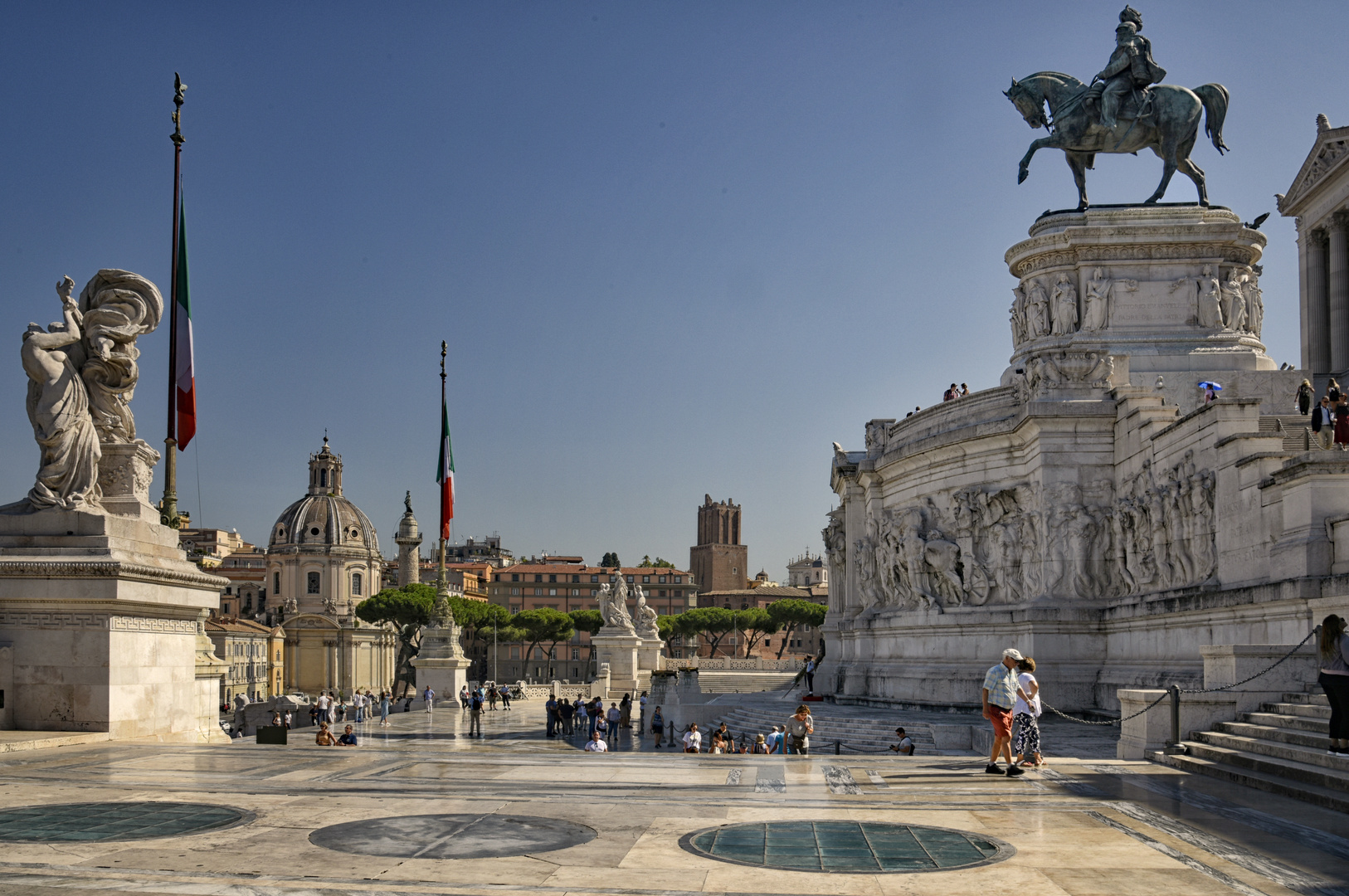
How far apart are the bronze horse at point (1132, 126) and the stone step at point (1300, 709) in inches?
873

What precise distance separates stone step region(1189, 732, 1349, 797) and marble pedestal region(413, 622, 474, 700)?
119ft

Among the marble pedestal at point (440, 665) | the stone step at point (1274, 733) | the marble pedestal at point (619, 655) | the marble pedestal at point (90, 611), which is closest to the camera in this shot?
the stone step at point (1274, 733)

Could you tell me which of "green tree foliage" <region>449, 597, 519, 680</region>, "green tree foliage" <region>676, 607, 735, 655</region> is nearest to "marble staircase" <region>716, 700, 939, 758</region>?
"green tree foliage" <region>449, 597, 519, 680</region>

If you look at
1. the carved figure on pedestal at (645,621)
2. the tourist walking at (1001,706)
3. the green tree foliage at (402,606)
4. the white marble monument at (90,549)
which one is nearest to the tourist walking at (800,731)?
the tourist walking at (1001,706)

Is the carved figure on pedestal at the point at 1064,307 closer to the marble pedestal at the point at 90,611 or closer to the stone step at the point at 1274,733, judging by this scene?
the stone step at the point at 1274,733

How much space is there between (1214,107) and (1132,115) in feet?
7.48

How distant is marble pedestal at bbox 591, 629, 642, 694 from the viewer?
60156 mm

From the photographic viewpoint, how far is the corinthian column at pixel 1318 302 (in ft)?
160

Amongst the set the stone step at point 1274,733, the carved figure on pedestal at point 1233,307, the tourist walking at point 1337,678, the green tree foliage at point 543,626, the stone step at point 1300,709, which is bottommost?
the green tree foliage at point 543,626

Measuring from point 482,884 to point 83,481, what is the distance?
8.91 m

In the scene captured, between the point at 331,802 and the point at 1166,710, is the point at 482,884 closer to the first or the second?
the point at 331,802

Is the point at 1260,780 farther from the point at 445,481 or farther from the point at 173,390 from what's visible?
the point at 445,481

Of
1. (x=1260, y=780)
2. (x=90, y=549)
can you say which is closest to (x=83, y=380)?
(x=90, y=549)

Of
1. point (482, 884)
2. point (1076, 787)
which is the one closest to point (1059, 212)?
point (1076, 787)
